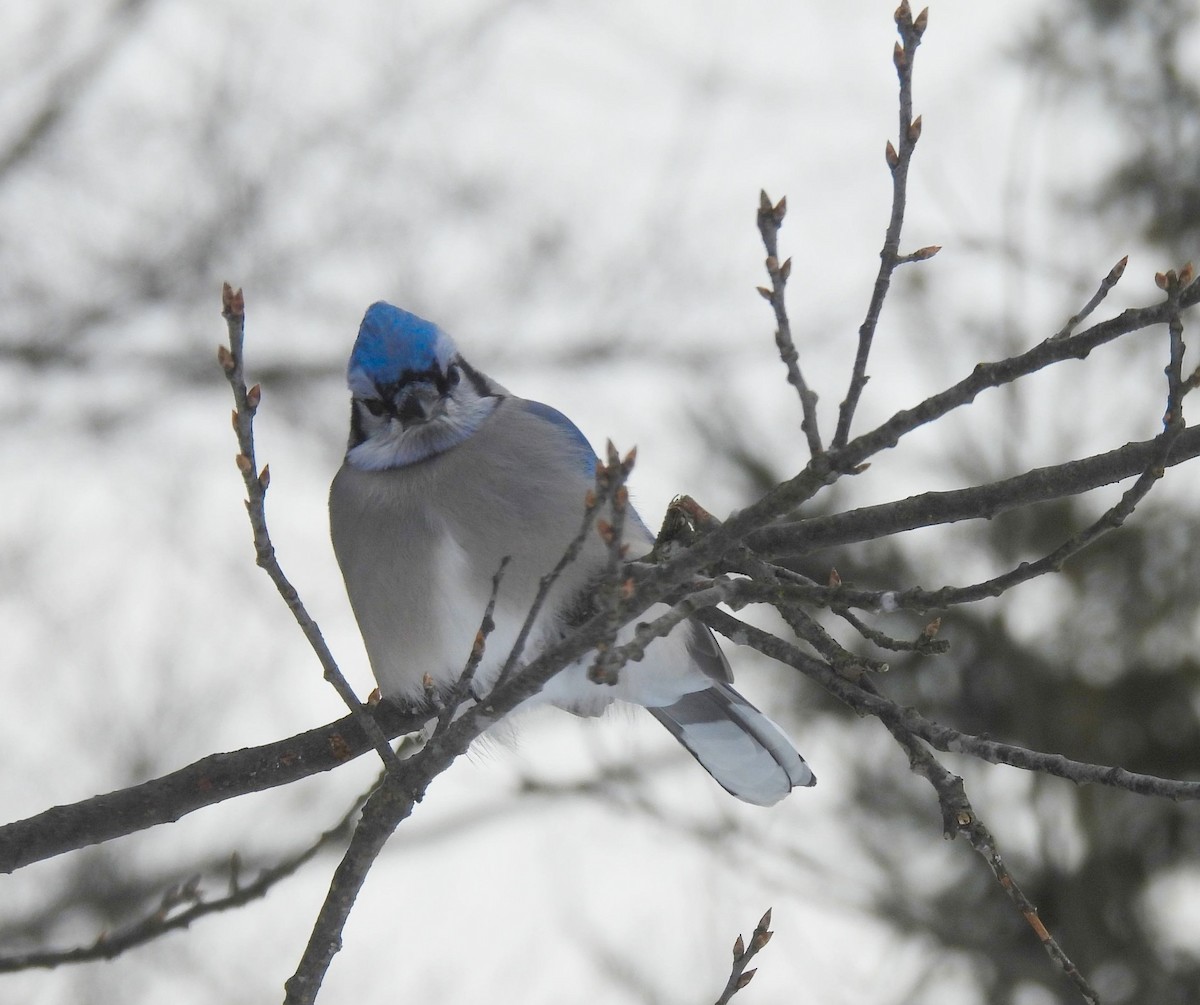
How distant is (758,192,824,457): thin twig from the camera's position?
217 centimetres

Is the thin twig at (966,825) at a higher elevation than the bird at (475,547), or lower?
lower

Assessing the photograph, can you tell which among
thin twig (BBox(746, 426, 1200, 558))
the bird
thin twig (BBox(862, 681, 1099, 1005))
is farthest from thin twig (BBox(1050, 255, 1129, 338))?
the bird

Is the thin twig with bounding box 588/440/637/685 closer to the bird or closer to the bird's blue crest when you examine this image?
the bird

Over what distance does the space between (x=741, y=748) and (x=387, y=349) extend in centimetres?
147

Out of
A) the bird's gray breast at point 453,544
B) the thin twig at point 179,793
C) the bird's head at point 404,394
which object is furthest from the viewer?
the bird's head at point 404,394

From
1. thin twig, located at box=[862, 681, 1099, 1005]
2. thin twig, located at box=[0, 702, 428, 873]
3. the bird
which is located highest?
the bird

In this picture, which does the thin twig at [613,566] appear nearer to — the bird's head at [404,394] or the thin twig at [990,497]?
the thin twig at [990,497]

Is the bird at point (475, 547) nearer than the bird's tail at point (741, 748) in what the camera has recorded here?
Yes

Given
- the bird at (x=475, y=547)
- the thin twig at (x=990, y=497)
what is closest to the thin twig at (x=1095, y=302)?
the thin twig at (x=990, y=497)

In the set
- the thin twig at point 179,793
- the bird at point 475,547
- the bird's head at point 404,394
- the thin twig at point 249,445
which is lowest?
the thin twig at point 249,445

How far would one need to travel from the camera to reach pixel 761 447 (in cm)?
838

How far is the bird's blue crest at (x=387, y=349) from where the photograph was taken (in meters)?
3.93

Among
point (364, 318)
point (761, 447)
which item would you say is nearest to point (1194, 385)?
point (364, 318)

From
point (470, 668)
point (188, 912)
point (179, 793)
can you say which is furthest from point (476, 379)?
point (470, 668)
